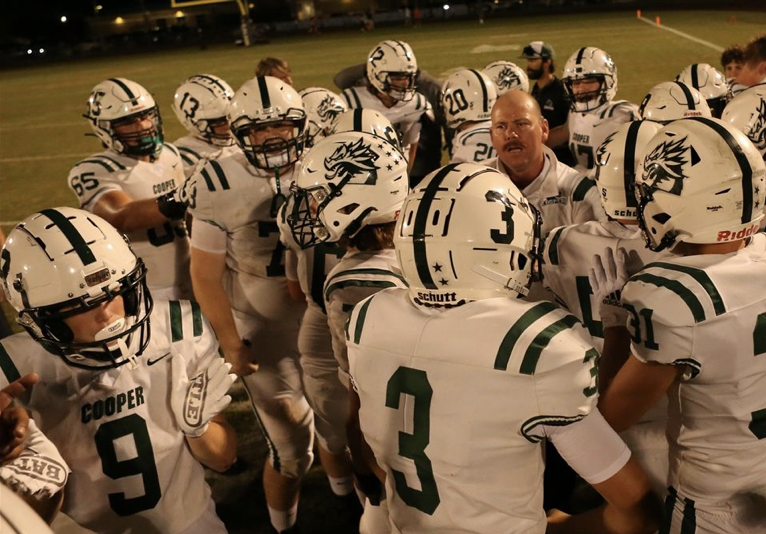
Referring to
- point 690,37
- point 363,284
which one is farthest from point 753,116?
point 690,37

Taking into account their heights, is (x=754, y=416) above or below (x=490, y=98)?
below

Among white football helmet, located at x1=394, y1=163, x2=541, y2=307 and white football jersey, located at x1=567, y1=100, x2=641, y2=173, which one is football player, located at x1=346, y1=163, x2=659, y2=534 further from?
white football jersey, located at x1=567, y1=100, x2=641, y2=173

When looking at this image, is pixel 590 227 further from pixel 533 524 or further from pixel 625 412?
pixel 533 524

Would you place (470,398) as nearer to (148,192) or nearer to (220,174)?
(220,174)

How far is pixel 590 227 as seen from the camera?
242 cm

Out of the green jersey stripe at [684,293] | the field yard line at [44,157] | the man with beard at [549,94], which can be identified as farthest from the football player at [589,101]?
the field yard line at [44,157]

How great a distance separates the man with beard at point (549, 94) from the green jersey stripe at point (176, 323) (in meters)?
4.40

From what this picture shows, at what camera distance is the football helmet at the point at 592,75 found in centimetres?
475

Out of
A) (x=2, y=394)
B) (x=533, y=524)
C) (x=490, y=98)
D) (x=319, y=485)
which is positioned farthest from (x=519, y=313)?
(x=490, y=98)

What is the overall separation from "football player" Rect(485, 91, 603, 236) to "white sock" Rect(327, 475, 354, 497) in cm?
163

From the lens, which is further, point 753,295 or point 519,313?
point 753,295

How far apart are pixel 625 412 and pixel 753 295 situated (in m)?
0.48

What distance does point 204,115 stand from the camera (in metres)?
4.59

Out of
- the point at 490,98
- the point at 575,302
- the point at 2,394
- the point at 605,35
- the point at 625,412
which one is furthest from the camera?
the point at 605,35
